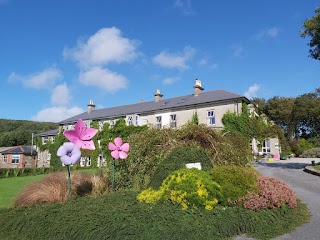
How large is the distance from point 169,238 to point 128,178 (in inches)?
220

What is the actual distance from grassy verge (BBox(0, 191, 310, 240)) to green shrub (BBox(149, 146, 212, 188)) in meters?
1.44

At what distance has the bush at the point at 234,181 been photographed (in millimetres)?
6555

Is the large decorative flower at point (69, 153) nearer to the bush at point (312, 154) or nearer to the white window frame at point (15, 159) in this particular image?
the bush at point (312, 154)

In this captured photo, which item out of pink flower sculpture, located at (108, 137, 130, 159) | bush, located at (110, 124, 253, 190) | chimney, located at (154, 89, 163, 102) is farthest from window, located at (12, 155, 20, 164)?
pink flower sculpture, located at (108, 137, 130, 159)

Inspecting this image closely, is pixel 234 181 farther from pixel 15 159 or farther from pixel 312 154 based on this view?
pixel 15 159

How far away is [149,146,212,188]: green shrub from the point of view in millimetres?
7912

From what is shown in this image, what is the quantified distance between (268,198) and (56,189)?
5.76 m

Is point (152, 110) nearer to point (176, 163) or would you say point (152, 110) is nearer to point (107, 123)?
point (107, 123)

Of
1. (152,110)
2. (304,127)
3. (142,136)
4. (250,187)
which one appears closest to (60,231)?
(250,187)

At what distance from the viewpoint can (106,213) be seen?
18.3 feet

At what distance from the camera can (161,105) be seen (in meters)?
35.7

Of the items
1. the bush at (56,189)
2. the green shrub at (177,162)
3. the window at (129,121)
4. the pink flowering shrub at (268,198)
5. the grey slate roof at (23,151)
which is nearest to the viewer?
the pink flowering shrub at (268,198)

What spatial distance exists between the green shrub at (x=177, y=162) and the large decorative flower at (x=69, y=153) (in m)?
2.39

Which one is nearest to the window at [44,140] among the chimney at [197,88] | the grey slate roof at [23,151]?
the grey slate roof at [23,151]
